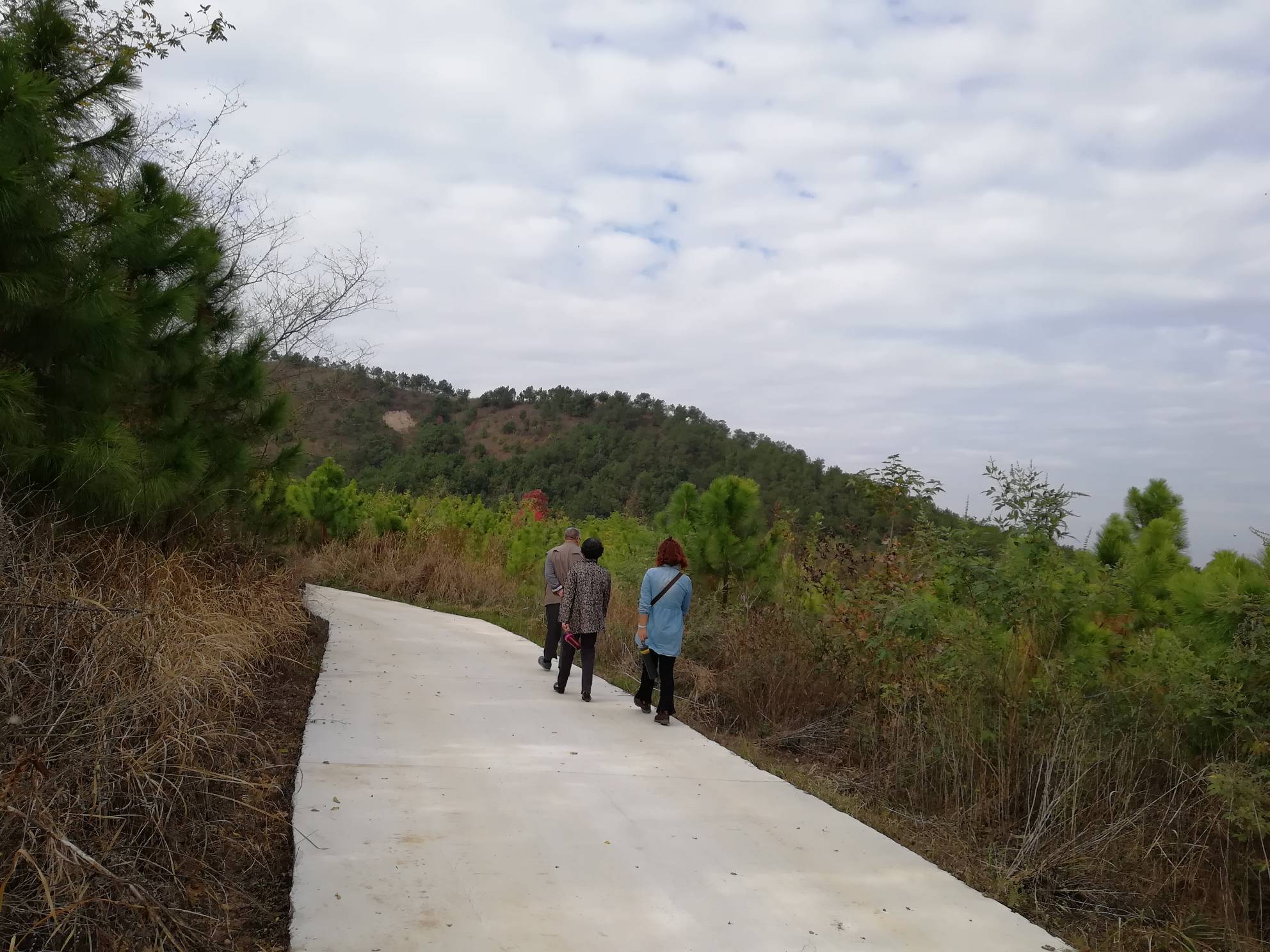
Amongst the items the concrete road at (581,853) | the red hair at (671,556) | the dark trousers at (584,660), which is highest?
the red hair at (671,556)

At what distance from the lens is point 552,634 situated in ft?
37.7

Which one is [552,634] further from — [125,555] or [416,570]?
[416,570]

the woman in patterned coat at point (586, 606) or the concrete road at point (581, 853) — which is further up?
the woman in patterned coat at point (586, 606)

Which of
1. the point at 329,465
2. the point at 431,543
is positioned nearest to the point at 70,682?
the point at 431,543

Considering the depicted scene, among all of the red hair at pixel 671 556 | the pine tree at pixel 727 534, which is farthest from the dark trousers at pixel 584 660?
the pine tree at pixel 727 534

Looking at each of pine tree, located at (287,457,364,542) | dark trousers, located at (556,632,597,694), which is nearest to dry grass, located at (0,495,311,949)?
dark trousers, located at (556,632,597,694)

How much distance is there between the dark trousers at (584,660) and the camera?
9812mm

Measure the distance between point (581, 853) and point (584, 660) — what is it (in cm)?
443

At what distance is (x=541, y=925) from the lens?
444cm

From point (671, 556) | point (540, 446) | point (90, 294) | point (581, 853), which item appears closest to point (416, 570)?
point (671, 556)

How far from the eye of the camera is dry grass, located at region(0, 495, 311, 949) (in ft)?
11.1

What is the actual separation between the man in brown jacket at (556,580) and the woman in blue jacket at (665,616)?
1.80 meters

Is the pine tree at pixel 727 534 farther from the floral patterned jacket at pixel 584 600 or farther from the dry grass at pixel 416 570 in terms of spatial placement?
the dry grass at pixel 416 570

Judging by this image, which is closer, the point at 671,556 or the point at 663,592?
the point at 663,592
